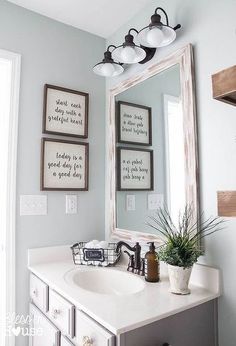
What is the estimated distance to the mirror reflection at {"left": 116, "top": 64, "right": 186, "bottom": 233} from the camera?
55.6 inches

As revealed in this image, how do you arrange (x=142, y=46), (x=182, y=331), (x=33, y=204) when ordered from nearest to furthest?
(x=182, y=331) → (x=142, y=46) → (x=33, y=204)

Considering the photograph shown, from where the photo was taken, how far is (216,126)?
4.02 feet

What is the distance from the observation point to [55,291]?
132 cm

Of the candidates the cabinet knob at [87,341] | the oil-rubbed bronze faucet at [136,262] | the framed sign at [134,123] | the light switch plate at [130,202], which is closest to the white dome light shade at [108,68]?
the framed sign at [134,123]

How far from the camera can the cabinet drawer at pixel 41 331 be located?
1.28m

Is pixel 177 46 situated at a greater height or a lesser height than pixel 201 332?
greater

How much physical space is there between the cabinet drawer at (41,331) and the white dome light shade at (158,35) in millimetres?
1515

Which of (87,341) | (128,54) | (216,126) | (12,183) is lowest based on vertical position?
(87,341)

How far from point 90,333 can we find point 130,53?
140 cm

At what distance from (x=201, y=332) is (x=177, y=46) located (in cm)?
140

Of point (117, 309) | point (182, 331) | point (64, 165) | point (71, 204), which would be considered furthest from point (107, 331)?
point (64, 165)

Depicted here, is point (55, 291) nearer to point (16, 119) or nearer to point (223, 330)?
point (223, 330)

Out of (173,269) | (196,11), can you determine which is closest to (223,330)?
(173,269)

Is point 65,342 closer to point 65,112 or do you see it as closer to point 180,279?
point 180,279
